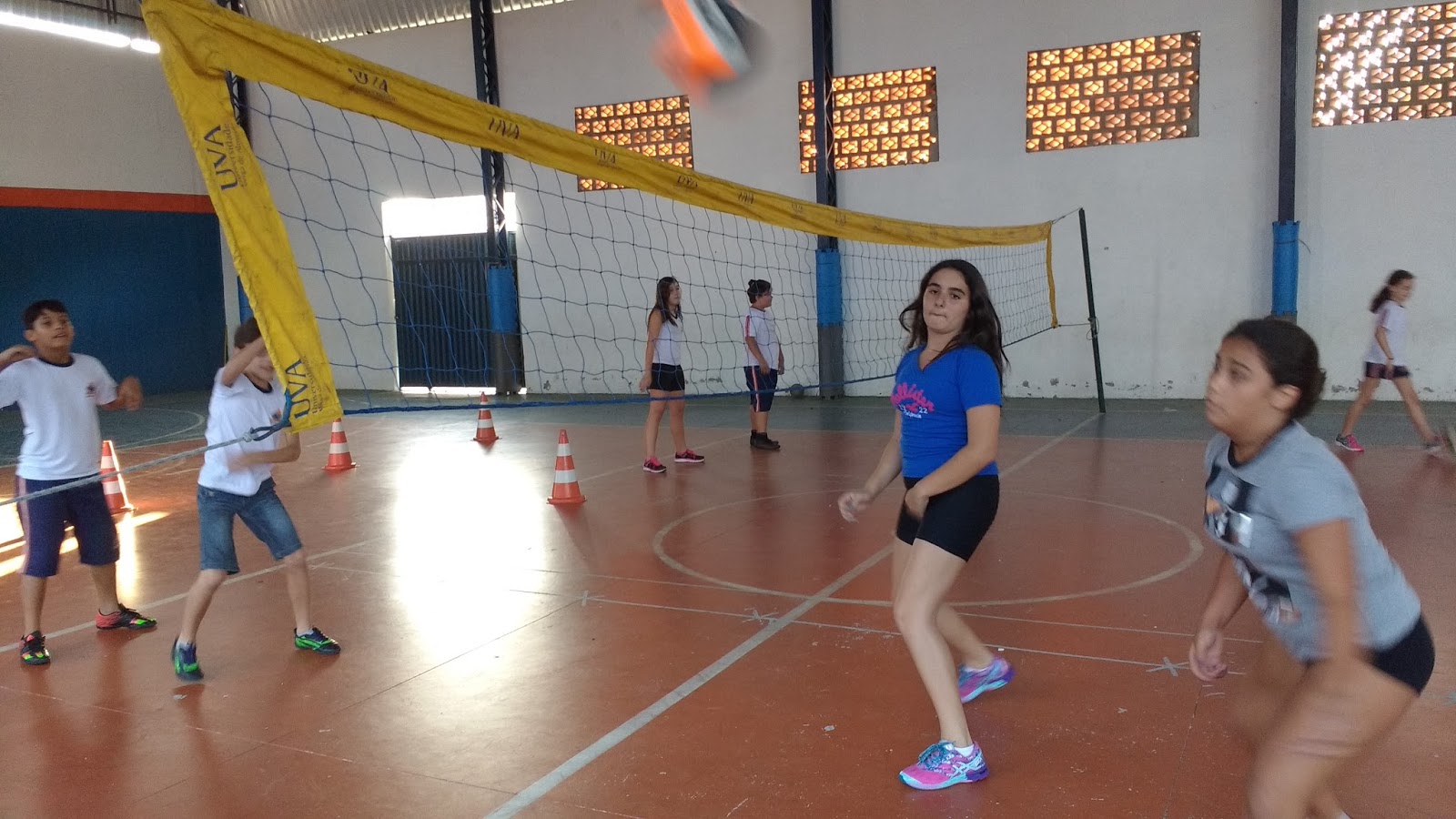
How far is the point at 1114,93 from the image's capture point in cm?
1199

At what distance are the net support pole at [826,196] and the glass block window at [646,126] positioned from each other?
200 centimetres

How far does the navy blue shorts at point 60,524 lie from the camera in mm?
4090

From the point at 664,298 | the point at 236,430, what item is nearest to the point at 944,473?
the point at 236,430

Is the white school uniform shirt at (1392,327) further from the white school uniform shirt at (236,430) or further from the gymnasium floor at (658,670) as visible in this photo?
the white school uniform shirt at (236,430)

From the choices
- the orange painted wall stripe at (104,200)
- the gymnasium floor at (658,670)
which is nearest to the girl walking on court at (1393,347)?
the gymnasium floor at (658,670)

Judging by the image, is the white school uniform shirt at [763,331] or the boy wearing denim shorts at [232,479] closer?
the boy wearing denim shorts at [232,479]

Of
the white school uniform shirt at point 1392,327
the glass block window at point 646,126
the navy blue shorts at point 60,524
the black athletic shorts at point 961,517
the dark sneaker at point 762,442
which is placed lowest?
the dark sneaker at point 762,442

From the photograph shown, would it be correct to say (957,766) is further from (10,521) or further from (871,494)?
(10,521)

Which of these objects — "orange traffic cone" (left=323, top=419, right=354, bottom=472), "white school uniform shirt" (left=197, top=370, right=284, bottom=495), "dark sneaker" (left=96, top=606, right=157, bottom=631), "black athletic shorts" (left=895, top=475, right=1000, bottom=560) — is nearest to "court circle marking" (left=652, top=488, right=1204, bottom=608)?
"black athletic shorts" (left=895, top=475, right=1000, bottom=560)

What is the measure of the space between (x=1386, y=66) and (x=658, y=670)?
1129 cm

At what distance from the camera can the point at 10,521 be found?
22.4 feet

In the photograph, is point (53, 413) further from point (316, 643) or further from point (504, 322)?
point (504, 322)

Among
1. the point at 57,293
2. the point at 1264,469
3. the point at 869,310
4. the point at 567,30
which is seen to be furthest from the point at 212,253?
the point at 1264,469

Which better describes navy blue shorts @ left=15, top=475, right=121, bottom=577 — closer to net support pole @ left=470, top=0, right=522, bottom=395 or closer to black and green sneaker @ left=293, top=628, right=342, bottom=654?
black and green sneaker @ left=293, top=628, right=342, bottom=654
